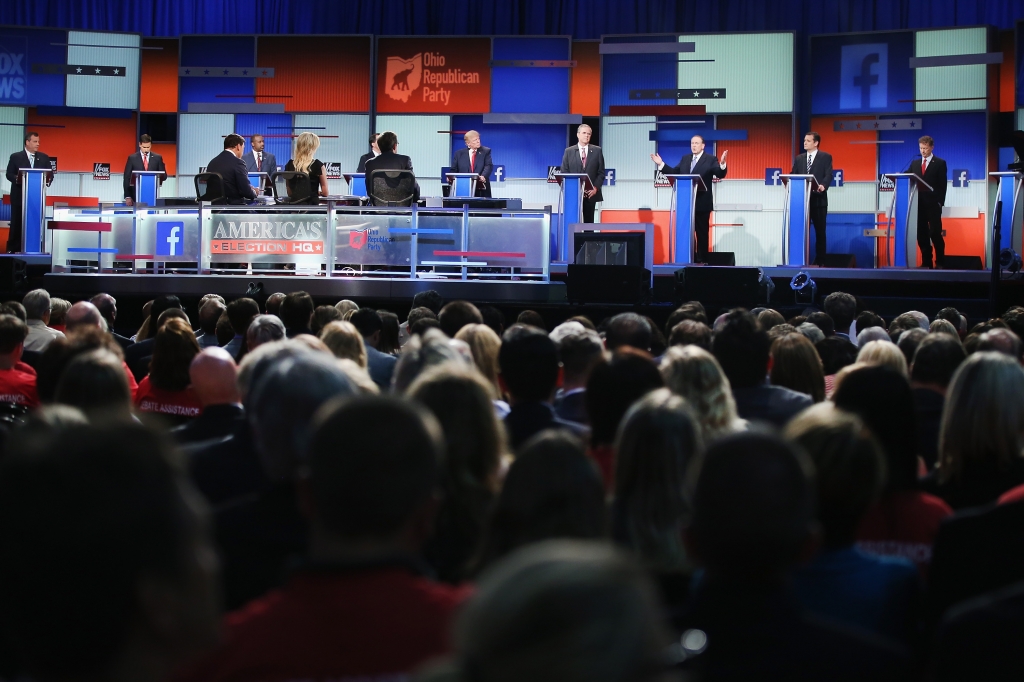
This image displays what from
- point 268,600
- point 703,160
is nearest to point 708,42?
point 703,160

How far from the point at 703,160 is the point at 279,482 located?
10.6 m

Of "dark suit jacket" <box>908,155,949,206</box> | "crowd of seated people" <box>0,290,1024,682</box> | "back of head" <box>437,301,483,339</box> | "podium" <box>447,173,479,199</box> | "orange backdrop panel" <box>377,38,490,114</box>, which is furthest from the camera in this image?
"orange backdrop panel" <box>377,38,490,114</box>

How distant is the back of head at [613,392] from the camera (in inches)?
104

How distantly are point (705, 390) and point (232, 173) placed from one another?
8032mm

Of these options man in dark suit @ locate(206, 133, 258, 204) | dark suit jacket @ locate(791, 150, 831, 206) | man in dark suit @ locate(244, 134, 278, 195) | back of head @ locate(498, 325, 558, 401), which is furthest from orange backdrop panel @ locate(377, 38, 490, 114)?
back of head @ locate(498, 325, 558, 401)

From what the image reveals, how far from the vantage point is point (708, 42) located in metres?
14.2

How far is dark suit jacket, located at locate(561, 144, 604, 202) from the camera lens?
11.8 meters

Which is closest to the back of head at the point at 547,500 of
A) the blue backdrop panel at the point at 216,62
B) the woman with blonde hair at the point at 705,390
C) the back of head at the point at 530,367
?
the woman with blonde hair at the point at 705,390

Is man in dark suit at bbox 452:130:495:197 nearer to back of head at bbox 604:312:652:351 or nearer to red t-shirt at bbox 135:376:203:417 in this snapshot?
back of head at bbox 604:312:652:351

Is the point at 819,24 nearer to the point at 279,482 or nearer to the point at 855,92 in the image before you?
the point at 855,92

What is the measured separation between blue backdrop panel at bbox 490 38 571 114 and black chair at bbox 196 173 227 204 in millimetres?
5591

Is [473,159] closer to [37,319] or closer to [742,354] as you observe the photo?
[37,319]

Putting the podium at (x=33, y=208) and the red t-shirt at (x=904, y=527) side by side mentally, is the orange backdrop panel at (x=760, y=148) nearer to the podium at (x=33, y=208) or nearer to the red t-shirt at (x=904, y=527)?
the podium at (x=33, y=208)

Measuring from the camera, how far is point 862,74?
13867 millimetres
